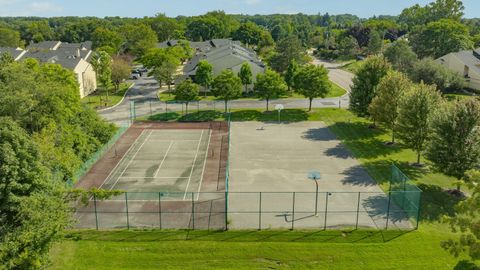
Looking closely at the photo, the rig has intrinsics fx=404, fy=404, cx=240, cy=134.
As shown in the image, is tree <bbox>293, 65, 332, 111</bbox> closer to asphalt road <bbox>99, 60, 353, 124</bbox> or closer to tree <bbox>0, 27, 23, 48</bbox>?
asphalt road <bbox>99, 60, 353, 124</bbox>

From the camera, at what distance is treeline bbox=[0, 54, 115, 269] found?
16625 millimetres

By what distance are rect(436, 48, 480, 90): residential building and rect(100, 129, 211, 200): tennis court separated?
150ft

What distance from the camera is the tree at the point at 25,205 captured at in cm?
1619

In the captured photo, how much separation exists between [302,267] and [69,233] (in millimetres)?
12752

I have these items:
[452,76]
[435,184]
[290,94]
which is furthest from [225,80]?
[452,76]

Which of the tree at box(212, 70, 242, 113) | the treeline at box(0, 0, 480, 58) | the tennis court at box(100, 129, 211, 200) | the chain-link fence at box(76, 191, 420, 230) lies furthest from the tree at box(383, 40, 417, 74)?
the chain-link fence at box(76, 191, 420, 230)

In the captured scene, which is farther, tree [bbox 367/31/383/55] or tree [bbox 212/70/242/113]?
tree [bbox 367/31/383/55]

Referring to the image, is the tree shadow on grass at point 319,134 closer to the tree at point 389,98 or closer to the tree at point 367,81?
the tree at point 367,81

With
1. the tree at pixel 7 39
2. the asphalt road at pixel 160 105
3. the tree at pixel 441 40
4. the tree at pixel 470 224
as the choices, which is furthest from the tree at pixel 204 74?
the tree at pixel 7 39

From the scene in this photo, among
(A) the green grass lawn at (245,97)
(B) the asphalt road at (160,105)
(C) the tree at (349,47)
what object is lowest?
(B) the asphalt road at (160,105)

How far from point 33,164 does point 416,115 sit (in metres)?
27.6

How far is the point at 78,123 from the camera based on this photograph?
3397 cm

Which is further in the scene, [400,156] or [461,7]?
[461,7]

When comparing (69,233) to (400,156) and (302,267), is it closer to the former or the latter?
(302,267)
